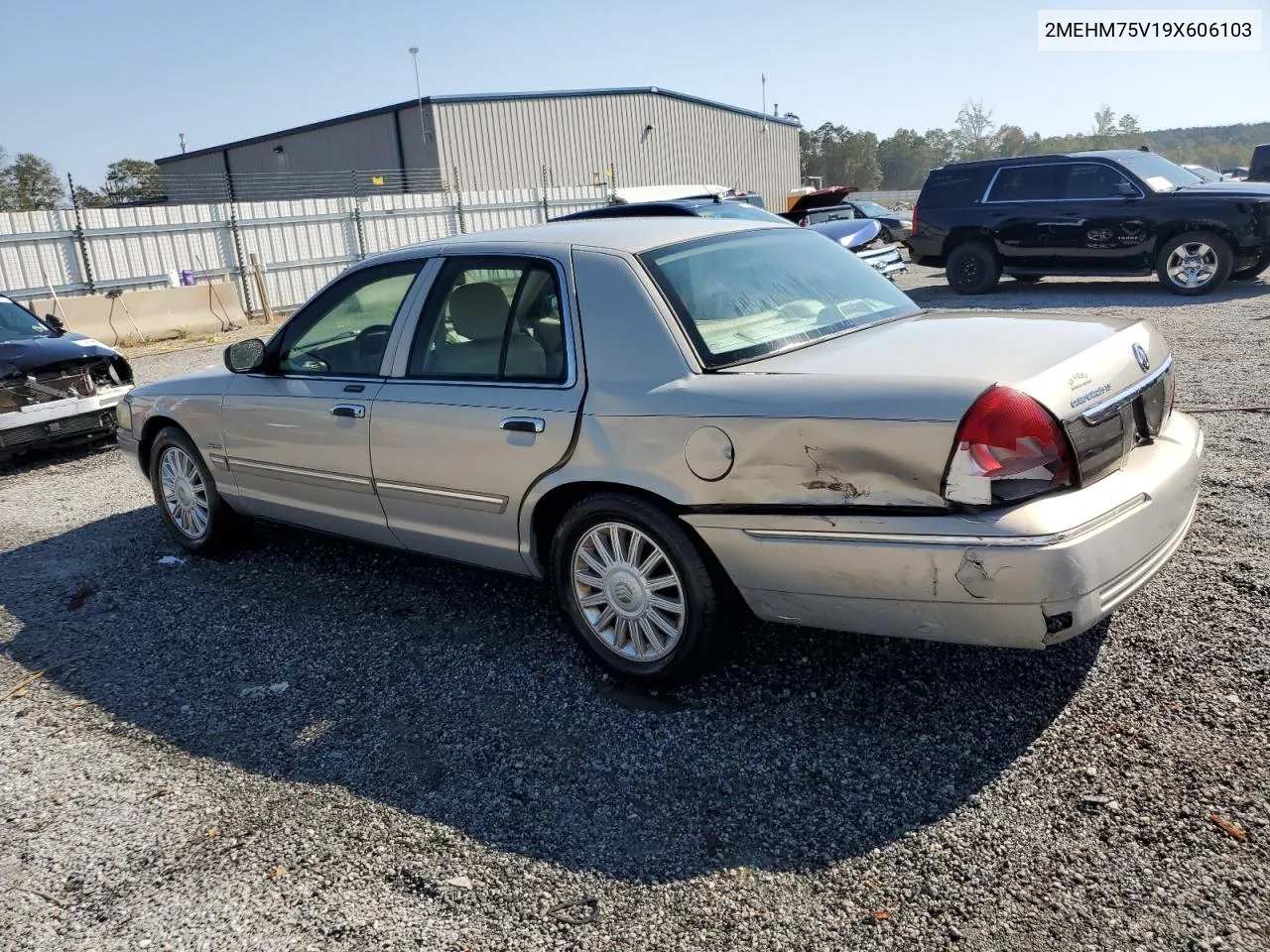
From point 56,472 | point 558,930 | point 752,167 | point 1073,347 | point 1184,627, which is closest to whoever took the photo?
point 558,930

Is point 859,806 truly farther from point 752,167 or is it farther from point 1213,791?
point 752,167

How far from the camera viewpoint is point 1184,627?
365 cm

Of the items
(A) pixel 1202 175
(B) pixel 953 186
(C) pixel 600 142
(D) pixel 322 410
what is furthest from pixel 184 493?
(C) pixel 600 142

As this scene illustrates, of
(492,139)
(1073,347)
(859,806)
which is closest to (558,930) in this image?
(859,806)

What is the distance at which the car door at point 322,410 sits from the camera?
173 inches

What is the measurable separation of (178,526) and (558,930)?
4056 mm

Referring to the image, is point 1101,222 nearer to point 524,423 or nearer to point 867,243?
point 867,243

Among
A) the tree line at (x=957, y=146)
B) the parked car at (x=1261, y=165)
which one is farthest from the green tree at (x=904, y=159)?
the parked car at (x=1261, y=165)

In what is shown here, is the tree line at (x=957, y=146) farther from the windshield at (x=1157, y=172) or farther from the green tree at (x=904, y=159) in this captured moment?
the windshield at (x=1157, y=172)

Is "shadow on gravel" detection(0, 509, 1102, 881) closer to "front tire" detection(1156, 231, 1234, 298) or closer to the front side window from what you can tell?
"front tire" detection(1156, 231, 1234, 298)

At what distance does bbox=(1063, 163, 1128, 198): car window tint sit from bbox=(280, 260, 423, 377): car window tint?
11.2m

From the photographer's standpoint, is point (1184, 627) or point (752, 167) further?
point (752, 167)

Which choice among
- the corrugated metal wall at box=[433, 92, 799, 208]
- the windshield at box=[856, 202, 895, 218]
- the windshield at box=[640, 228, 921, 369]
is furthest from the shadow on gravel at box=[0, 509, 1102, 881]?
the corrugated metal wall at box=[433, 92, 799, 208]

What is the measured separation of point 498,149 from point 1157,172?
1039 inches
